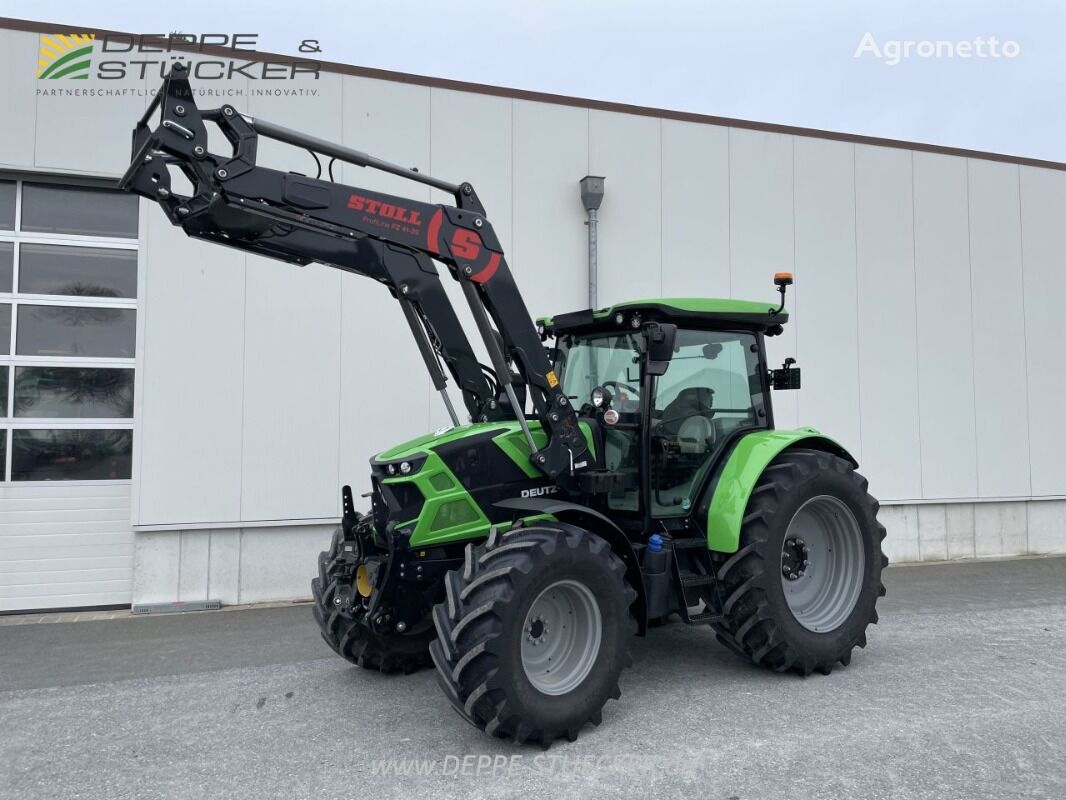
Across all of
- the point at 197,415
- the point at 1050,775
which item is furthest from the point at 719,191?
the point at 1050,775

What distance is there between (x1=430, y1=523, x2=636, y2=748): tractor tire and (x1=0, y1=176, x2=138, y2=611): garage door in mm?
5121

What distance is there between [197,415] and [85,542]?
1617mm

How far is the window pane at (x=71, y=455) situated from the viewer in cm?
736

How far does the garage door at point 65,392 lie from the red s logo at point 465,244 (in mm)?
4831

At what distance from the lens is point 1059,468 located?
10.3 m

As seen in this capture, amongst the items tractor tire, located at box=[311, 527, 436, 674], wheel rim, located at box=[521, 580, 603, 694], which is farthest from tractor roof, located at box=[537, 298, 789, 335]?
tractor tire, located at box=[311, 527, 436, 674]

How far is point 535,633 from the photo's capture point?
414cm

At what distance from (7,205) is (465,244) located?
5600 mm

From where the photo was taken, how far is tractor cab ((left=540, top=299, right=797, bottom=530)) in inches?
193

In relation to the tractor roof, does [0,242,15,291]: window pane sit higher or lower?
higher

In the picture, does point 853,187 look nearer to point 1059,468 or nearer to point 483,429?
point 1059,468

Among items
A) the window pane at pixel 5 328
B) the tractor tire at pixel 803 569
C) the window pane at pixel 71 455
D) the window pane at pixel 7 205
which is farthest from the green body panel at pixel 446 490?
the window pane at pixel 7 205

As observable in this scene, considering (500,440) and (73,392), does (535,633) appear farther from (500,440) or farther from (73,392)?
(73,392)

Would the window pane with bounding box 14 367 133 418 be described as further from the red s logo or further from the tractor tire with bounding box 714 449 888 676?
the tractor tire with bounding box 714 449 888 676
